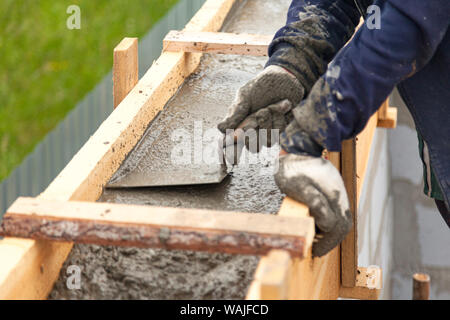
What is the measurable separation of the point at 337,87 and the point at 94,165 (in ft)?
3.34

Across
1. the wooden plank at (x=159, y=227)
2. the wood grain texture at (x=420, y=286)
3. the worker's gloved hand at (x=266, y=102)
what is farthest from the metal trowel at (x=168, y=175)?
the wood grain texture at (x=420, y=286)

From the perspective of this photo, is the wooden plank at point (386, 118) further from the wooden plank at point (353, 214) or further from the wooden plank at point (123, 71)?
the wooden plank at point (123, 71)

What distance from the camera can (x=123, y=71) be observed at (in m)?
3.13

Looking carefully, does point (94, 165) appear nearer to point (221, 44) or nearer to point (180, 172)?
point (180, 172)

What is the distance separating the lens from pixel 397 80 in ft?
6.50

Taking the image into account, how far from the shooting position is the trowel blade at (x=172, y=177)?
2.55m

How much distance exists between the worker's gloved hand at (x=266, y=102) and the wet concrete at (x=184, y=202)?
0.27m

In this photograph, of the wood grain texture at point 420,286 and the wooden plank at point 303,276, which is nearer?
the wooden plank at point 303,276

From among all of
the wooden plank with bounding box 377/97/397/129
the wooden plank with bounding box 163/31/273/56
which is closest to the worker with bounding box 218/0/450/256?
the wooden plank with bounding box 163/31/273/56

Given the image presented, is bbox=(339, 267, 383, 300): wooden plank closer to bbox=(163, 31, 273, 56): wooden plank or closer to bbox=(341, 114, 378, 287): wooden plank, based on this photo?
bbox=(341, 114, 378, 287): wooden plank

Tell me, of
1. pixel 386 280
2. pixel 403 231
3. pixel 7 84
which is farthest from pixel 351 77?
pixel 403 231

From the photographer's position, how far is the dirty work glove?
6.77 feet
